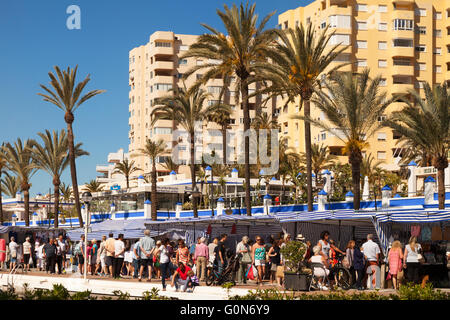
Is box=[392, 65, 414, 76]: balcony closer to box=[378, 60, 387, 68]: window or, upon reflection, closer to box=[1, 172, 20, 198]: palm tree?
box=[378, 60, 387, 68]: window

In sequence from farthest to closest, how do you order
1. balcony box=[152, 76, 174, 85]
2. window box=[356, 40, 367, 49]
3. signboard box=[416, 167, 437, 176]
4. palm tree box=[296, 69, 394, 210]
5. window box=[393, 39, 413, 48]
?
1. balcony box=[152, 76, 174, 85]
2. window box=[393, 39, 413, 48]
3. window box=[356, 40, 367, 49]
4. signboard box=[416, 167, 437, 176]
5. palm tree box=[296, 69, 394, 210]

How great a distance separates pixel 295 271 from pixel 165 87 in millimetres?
80574

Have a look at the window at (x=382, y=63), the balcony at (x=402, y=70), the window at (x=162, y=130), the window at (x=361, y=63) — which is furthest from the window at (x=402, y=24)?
the window at (x=162, y=130)

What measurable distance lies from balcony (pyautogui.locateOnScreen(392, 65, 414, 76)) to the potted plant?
59.3 metres

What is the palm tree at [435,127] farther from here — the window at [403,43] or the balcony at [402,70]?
the window at [403,43]

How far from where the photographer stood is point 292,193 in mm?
51062

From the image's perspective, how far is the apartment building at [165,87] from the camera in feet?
308

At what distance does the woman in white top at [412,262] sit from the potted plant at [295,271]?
2.65m

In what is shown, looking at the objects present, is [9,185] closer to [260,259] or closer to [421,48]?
[421,48]

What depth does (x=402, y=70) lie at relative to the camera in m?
73.9

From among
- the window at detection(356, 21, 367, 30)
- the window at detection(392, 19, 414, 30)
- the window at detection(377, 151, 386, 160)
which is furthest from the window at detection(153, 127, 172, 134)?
the window at detection(392, 19, 414, 30)

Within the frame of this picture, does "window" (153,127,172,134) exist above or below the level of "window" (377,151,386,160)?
above

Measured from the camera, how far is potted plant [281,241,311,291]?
17.4 metres
